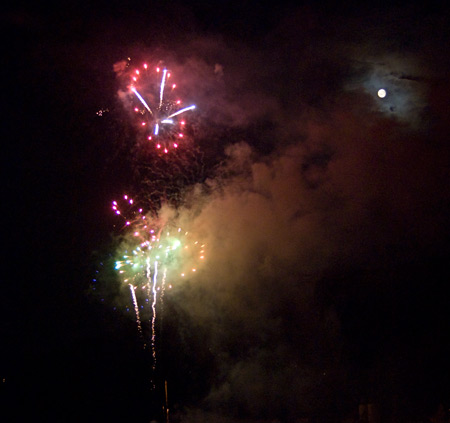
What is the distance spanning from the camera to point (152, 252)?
621 cm

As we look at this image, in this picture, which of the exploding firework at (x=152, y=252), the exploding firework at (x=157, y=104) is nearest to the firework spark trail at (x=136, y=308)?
the exploding firework at (x=152, y=252)

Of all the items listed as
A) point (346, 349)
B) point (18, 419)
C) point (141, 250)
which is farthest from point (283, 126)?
point (18, 419)

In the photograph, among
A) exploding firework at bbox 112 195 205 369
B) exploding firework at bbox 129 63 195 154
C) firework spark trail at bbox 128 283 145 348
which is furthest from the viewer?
firework spark trail at bbox 128 283 145 348

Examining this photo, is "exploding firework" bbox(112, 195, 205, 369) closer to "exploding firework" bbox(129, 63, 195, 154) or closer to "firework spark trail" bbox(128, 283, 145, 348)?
"firework spark trail" bbox(128, 283, 145, 348)

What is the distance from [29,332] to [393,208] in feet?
23.8

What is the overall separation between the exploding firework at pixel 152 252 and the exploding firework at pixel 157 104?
1.17 meters

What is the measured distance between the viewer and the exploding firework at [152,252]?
6070 millimetres

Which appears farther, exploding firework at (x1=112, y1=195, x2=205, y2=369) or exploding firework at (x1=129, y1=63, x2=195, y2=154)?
exploding firework at (x1=112, y1=195, x2=205, y2=369)

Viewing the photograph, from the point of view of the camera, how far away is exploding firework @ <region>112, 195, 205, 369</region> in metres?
6.07

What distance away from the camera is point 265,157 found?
6.45 meters

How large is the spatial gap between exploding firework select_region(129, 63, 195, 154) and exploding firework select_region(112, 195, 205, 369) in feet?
3.83

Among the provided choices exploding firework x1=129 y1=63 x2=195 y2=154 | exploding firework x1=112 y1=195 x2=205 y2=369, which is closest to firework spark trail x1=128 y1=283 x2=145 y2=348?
exploding firework x1=112 y1=195 x2=205 y2=369

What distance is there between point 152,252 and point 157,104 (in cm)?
230

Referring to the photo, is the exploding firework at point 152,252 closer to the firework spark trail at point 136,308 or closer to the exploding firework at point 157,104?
the firework spark trail at point 136,308
